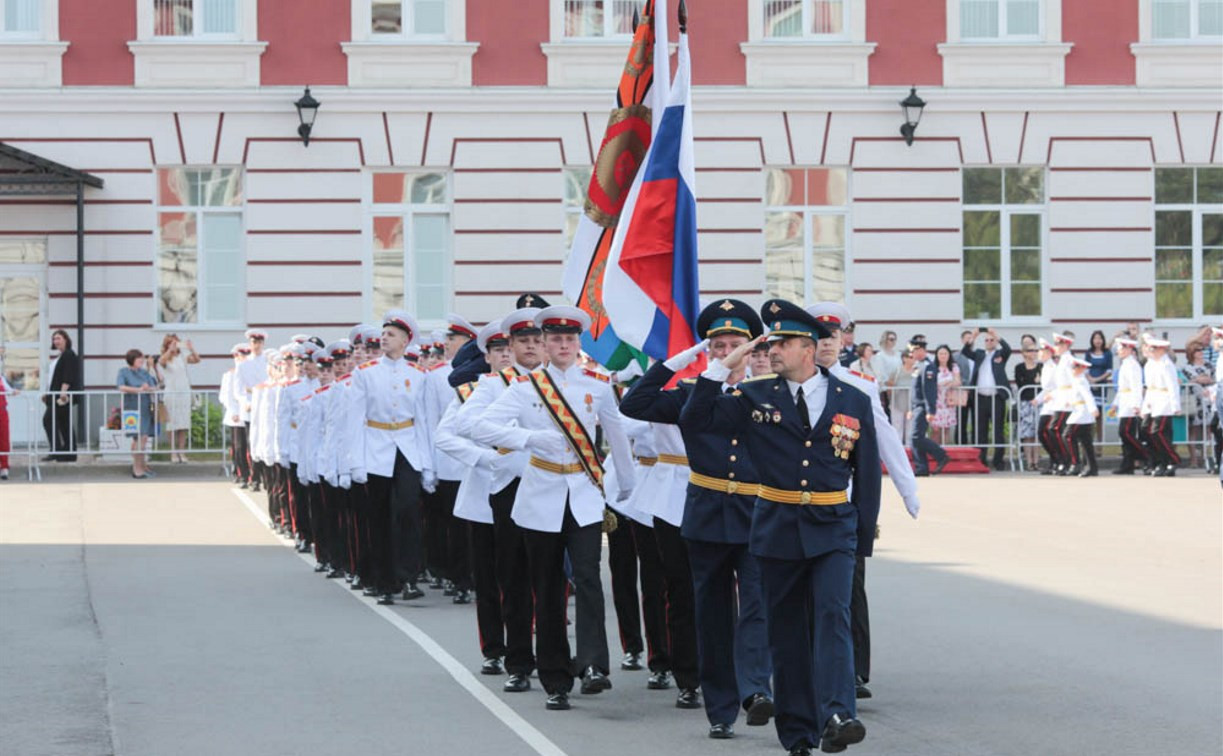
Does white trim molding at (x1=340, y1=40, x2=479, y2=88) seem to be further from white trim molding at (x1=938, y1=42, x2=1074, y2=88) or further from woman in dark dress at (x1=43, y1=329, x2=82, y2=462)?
white trim molding at (x1=938, y1=42, x2=1074, y2=88)

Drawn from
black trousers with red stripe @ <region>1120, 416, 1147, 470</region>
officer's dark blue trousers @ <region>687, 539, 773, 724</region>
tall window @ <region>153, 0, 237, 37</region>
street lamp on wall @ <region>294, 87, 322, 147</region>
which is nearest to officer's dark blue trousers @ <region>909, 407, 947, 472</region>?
black trousers with red stripe @ <region>1120, 416, 1147, 470</region>

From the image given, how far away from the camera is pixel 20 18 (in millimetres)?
30484

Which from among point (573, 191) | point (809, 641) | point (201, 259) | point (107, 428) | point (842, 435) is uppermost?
point (573, 191)

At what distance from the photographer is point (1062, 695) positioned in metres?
10.4

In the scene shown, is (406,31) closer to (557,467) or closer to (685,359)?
(557,467)

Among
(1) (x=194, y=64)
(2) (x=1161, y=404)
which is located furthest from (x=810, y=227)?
(1) (x=194, y=64)

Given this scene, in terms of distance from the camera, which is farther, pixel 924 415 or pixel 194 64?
pixel 194 64

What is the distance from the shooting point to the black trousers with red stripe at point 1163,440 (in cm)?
2703

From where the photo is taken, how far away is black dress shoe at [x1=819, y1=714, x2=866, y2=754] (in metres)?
8.21

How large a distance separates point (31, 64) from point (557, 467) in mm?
21616

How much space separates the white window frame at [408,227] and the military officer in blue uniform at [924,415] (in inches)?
275

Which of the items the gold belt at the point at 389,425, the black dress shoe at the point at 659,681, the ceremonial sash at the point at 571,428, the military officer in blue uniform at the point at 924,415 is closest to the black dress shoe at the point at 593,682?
the black dress shoe at the point at 659,681

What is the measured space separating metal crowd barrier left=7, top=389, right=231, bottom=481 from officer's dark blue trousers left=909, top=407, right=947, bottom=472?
8.75 meters


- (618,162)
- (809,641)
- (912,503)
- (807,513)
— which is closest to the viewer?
(807,513)
